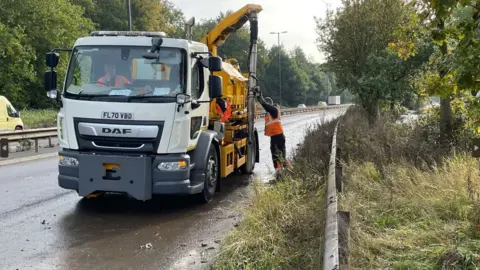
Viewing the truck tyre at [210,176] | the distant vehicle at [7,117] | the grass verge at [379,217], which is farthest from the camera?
the distant vehicle at [7,117]

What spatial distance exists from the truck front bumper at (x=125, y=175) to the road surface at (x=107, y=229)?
17.7 inches

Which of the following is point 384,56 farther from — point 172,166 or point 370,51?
point 172,166

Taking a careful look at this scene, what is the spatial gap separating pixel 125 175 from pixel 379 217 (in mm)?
3547

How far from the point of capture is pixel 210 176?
8094 millimetres

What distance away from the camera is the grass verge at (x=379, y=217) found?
4125 mm

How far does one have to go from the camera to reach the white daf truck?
6891 millimetres

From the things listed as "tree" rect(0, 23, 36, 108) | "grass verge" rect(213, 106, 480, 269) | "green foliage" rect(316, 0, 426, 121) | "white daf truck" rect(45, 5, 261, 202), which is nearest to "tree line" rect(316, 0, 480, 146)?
"green foliage" rect(316, 0, 426, 121)

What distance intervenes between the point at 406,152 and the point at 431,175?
1.71m

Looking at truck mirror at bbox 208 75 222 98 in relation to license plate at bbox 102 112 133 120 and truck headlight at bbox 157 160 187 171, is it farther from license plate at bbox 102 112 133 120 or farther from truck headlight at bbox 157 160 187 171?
license plate at bbox 102 112 133 120

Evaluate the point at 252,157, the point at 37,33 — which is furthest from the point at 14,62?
the point at 252,157

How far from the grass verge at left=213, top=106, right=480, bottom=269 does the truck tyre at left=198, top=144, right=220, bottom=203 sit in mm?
1357

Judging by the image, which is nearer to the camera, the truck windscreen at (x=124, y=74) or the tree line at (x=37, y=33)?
the truck windscreen at (x=124, y=74)

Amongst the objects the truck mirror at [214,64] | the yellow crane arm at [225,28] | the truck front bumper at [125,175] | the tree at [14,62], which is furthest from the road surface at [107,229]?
the tree at [14,62]

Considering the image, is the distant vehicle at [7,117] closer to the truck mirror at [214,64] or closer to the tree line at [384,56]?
the tree line at [384,56]
